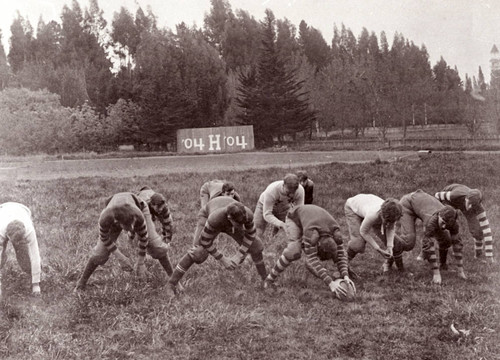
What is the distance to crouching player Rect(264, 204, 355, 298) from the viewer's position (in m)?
7.57

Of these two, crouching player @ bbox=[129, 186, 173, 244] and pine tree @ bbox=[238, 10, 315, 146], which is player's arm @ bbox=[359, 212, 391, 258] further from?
pine tree @ bbox=[238, 10, 315, 146]

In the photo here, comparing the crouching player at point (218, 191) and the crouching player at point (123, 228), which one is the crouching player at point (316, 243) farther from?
the crouching player at point (123, 228)

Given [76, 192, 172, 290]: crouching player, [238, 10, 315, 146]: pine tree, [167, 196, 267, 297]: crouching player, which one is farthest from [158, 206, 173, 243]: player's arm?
[238, 10, 315, 146]: pine tree

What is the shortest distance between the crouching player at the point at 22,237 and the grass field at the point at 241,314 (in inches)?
16.5

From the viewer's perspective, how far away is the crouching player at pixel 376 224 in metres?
7.99

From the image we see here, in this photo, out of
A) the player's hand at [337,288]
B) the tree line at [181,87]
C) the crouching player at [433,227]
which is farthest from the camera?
the tree line at [181,87]

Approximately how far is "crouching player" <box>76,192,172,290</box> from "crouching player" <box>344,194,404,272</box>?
3.25 meters

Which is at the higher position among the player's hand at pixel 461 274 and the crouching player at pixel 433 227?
the crouching player at pixel 433 227

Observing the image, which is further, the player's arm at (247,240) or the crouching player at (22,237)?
the player's arm at (247,240)

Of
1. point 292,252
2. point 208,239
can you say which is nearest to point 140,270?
point 208,239

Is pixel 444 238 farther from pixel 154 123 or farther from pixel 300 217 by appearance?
→ pixel 154 123

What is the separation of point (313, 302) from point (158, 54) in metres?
41.0

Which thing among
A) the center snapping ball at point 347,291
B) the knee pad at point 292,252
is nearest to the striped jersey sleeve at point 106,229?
the knee pad at point 292,252

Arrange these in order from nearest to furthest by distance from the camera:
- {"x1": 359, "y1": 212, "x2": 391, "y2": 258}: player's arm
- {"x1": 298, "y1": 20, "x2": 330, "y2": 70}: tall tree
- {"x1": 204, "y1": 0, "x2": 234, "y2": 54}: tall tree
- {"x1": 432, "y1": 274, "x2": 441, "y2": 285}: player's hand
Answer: {"x1": 432, "y1": 274, "x2": 441, "y2": 285}: player's hand < {"x1": 359, "y1": 212, "x2": 391, "y2": 258}: player's arm < {"x1": 204, "y1": 0, "x2": 234, "y2": 54}: tall tree < {"x1": 298, "y1": 20, "x2": 330, "y2": 70}: tall tree
